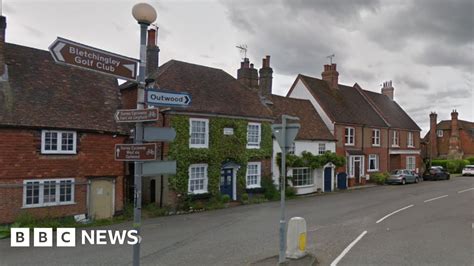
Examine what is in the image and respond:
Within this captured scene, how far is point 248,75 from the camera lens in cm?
2606

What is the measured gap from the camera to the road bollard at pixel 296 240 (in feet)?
29.3

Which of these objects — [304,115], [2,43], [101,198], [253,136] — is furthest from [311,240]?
[304,115]

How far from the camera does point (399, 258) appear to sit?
934cm

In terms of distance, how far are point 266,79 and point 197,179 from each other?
10391 millimetres

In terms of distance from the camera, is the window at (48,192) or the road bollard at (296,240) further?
the window at (48,192)

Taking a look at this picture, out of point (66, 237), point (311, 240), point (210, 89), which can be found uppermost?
point (210, 89)

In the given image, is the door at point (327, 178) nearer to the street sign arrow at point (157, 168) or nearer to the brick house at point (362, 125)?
the brick house at point (362, 125)

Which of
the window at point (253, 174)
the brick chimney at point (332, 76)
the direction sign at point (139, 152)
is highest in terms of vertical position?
the brick chimney at point (332, 76)

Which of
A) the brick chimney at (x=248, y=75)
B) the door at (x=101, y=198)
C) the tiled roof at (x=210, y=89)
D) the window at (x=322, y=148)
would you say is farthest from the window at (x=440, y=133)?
the door at (x=101, y=198)

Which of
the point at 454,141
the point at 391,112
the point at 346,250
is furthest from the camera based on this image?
the point at 454,141

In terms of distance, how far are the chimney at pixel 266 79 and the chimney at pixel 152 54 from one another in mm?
8116

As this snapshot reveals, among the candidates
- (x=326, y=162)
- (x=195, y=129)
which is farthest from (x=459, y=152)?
(x=195, y=129)

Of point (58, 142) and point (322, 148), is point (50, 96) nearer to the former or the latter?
point (58, 142)

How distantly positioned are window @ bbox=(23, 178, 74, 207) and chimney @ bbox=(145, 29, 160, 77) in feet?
29.3
